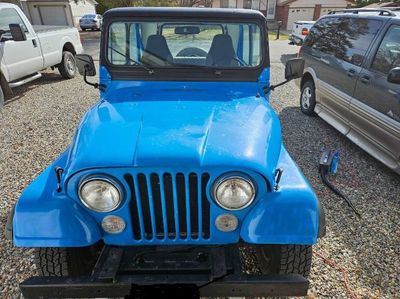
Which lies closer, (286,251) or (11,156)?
(286,251)

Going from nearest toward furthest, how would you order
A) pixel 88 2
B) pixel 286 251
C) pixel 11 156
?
pixel 286 251 → pixel 11 156 → pixel 88 2

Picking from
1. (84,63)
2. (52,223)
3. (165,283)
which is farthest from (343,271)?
(84,63)

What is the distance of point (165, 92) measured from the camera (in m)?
2.74

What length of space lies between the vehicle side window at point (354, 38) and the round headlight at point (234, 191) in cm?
378

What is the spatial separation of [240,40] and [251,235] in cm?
183

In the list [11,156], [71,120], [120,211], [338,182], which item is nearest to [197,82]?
[120,211]

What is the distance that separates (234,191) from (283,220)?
36 centimetres

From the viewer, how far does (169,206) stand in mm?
1852

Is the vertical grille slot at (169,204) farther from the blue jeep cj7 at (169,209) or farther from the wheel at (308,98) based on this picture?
the wheel at (308,98)

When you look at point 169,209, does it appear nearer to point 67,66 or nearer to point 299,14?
point 67,66

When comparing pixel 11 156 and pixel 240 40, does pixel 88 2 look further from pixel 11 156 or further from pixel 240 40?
pixel 240 40

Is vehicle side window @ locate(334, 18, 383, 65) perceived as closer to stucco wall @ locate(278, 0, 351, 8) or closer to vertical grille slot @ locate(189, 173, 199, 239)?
vertical grille slot @ locate(189, 173, 199, 239)

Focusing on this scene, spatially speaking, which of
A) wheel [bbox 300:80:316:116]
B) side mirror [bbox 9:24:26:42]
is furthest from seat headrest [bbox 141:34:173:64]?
side mirror [bbox 9:24:26:42]

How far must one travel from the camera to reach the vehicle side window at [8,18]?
269 inches
